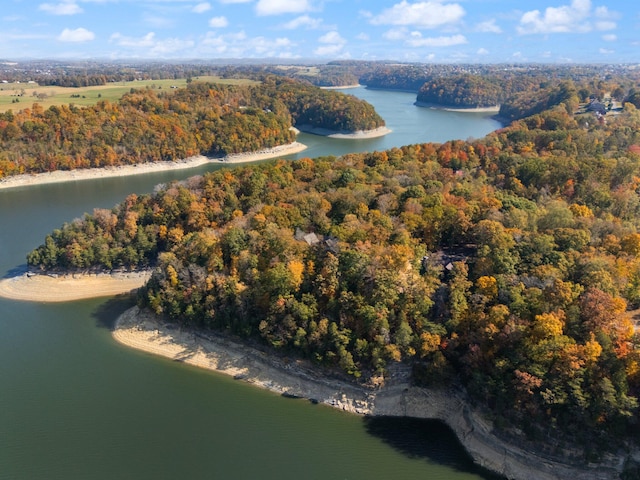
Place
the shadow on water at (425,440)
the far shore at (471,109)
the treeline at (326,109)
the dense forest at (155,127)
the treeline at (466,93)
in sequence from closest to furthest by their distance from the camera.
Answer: the shadow on water at (425,440) < the dense forest at (155,127) < the treeline at (326,109) < the far shore at (471,109) < the treeline at (466,93)

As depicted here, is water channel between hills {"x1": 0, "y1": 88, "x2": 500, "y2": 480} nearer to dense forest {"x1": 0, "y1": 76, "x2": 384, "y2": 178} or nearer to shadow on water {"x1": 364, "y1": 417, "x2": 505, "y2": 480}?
shadow on water {"x1": 364, "y1": 417, "x2": 505, "y2": 480}

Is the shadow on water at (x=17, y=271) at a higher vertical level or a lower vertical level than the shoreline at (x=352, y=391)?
higher

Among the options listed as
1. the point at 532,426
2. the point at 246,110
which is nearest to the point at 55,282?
the point at 532,426

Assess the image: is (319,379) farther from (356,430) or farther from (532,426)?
(532,426)

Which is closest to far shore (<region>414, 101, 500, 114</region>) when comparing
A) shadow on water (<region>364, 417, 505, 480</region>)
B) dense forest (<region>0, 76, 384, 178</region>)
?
dense forest (<region>0, 76, 384, 178</region>)

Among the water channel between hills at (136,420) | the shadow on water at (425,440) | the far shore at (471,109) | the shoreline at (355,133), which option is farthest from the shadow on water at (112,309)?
the far shore at (471,109)

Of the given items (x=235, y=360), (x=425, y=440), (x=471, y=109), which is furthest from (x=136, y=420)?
(x=471, y=109)

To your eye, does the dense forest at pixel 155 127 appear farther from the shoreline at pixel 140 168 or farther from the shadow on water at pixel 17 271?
the shadow on water at pixel 17 271
